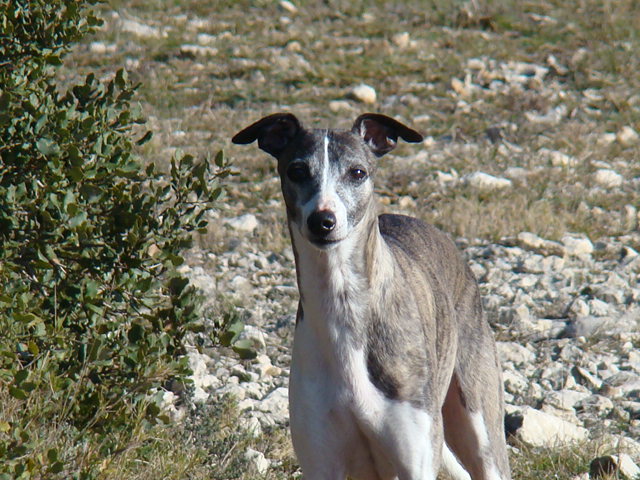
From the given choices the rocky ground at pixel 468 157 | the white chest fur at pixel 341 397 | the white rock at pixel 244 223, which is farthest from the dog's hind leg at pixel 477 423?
the white rock at pixel 244 223

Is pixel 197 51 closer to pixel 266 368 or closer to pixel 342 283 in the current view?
pixel 266 368

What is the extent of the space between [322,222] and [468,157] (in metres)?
6.05

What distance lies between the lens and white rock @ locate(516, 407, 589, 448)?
5.66 meters

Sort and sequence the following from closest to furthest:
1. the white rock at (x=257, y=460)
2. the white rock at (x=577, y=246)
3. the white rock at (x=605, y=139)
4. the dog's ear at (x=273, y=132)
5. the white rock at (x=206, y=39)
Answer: the dog's ear at (x=273, y=132)
the white rock at (x=257, y=460)
the white rock at (x=577, y=246)
the white rock at (x=605, y=139)
the white rock at (x=206, y=39)

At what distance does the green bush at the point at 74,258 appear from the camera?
441cm

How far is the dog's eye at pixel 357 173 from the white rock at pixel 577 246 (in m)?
4.01

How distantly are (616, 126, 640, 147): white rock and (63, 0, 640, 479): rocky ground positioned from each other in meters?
0.05

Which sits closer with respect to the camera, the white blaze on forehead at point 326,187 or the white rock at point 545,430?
the white blaze on forehead at point 326,187

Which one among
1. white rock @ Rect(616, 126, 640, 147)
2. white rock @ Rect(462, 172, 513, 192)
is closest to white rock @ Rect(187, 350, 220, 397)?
white rock @ Rect(462, 172, 513, 192)

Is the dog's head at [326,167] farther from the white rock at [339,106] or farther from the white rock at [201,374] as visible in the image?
the white rock at [339,106]

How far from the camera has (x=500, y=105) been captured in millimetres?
11125

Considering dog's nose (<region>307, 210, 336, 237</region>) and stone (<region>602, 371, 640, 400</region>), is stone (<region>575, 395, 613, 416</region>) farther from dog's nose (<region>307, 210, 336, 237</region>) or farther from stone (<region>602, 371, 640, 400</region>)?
dog's nose (<region>307, 210, 336, 237</region>)

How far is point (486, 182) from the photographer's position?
933 centimetres

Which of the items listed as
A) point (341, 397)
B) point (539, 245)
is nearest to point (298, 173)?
point (341, 397)
